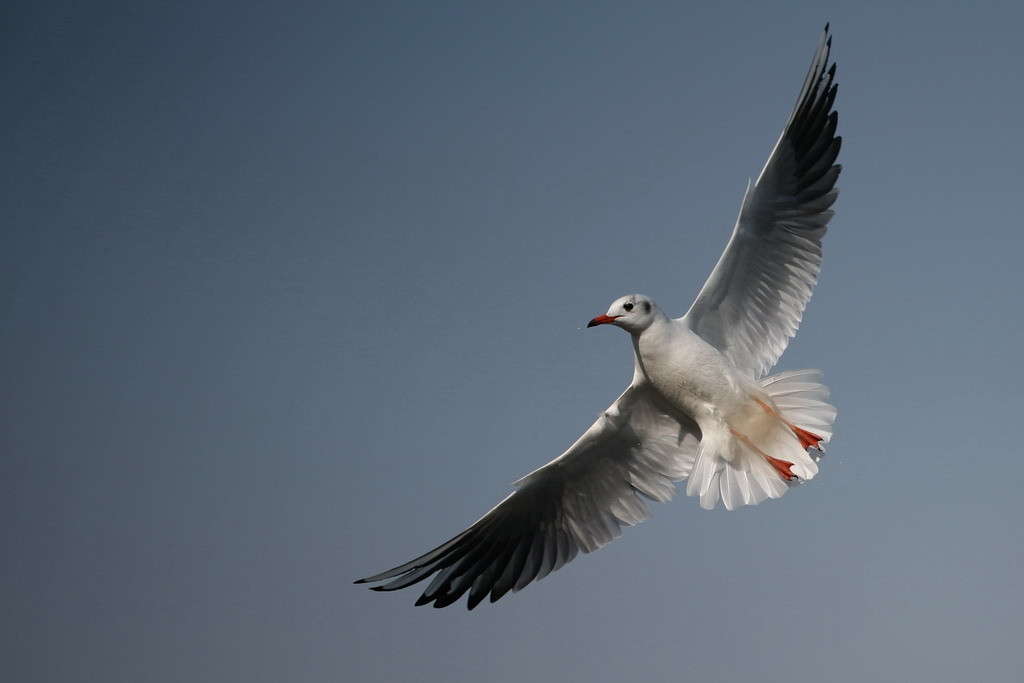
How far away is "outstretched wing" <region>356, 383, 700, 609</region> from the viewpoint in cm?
631

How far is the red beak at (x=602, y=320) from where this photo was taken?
19.5 feet

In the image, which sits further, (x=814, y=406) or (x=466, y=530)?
(x=466, y=530)

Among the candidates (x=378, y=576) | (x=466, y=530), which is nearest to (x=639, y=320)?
(x=466, y=530)

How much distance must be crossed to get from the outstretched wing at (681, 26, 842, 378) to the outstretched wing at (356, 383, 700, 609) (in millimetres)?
619

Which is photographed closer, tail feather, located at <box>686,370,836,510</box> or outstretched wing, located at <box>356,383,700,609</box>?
tail feather, located at <box>686,370,836,510</box>

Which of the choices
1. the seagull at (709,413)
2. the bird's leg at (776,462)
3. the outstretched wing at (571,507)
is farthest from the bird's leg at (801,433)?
the outstretched wing at (571,507)

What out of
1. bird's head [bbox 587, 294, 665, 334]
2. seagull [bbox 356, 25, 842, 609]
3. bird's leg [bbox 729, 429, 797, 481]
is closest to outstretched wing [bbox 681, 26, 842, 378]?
seagull [bbox 356, 25, 842, 609]

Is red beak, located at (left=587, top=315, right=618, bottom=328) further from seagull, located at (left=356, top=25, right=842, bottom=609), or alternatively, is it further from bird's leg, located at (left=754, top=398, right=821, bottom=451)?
bird's leg, located at (left=754, top=398, right=821, bottom=451)

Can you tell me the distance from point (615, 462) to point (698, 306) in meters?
1.11

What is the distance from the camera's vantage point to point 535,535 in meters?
6.56

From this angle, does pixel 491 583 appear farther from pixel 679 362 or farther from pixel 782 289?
pixel 782 289

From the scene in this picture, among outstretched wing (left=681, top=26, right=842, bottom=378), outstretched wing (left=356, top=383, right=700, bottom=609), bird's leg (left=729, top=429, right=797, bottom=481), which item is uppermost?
outstretched wing (left=681, top=26, right=842, bottom=378)

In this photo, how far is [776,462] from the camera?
594 centimetres

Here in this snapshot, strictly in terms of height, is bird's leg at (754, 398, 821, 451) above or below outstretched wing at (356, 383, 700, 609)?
below
